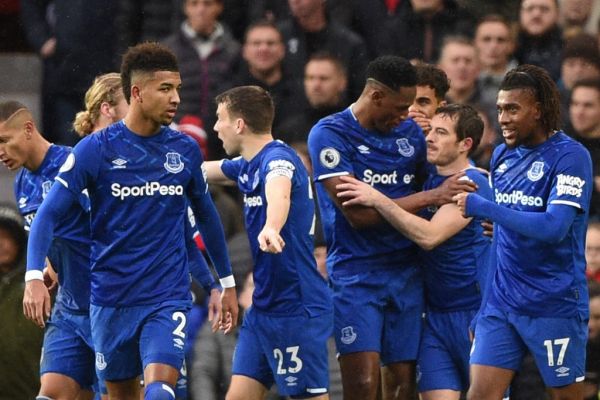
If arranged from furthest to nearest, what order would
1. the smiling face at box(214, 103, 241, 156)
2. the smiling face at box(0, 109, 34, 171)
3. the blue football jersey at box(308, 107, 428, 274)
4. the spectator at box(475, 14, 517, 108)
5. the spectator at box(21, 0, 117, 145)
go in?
1. the spectator at box(21, 0, 117, 145)
2. the spectator at box(475, 14, 517, 108)
3. the smiling face at box(0, 109, 34, 171)
4. the blue football jersey at box(308, 107, 428, 274)
5. the smiling face at box(214, 103, 241, 156)

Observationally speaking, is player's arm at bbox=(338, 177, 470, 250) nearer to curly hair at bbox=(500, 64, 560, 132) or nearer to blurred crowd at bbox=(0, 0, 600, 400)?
curly hair at bbox=(500, 64, 560, 132)

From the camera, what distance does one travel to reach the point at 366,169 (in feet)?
30.7

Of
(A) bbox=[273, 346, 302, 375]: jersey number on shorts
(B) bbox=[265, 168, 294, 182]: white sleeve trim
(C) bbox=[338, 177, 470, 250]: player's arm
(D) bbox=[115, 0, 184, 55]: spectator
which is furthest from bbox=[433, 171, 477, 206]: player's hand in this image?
(D) bbox=[115, 0, 184, 55]: spectator

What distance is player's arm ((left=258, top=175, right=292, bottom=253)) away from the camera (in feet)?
27.1

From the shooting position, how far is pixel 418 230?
910 cm

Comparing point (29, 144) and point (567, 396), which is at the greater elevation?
point (29, 144)

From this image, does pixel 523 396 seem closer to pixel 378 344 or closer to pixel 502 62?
pixel 378 344

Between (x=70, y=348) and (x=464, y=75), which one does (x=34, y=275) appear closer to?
(x=70, y=348)

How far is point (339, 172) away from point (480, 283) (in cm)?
111

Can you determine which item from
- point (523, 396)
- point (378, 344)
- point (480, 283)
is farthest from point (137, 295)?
point (523, 396)

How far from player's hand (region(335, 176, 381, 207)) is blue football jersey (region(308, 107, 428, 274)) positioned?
113 millimetres

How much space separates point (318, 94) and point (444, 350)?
12.3ft

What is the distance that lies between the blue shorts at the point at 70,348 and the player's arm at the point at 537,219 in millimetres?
2547

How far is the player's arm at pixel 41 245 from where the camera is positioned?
851 cm
